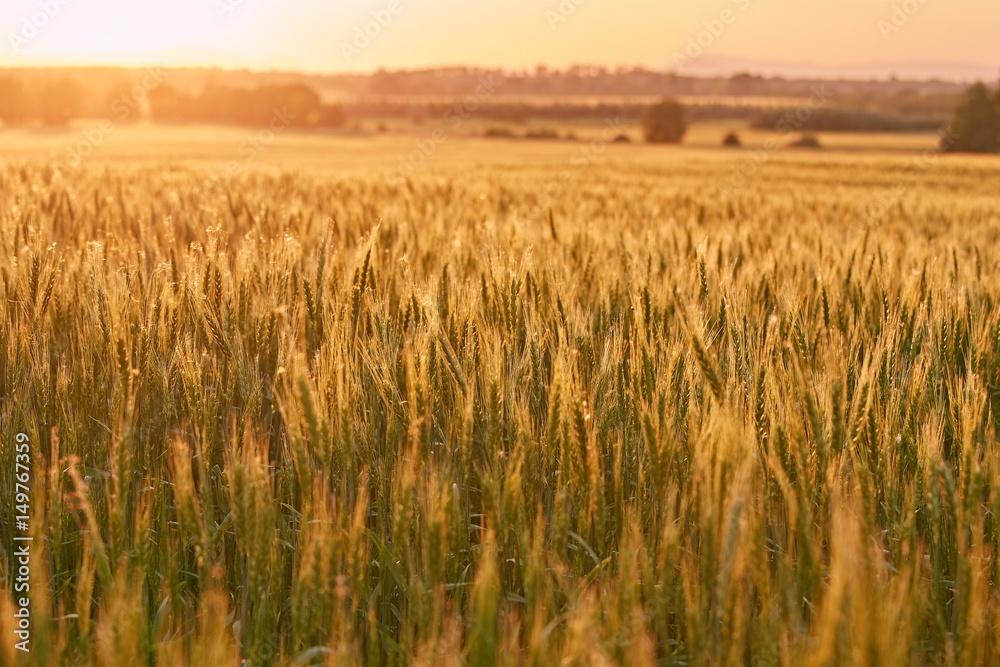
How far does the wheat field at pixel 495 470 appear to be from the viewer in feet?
3.54

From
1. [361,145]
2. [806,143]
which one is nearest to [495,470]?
[361,145]

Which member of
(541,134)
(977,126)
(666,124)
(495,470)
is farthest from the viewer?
(541,134)

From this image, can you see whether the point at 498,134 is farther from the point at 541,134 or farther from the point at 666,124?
the point at 666,124

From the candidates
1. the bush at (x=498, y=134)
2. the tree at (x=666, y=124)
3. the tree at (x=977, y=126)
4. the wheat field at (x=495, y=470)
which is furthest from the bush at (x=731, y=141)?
the wheat field at (x=495, y=470)

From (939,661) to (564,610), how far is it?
52 centimetres

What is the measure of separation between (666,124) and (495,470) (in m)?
51.0

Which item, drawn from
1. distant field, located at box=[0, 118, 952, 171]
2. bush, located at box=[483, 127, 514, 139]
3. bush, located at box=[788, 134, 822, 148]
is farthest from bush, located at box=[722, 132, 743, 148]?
bush, located at box=[483, 127, 514, 139]

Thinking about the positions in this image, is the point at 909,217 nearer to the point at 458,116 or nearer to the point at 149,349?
the point at 149,349

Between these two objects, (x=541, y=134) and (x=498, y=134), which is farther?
(x=498, y=134)

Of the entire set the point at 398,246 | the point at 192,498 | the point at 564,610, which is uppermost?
the point at 398,246

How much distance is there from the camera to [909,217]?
252 inches

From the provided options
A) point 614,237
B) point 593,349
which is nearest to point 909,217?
point 614,237

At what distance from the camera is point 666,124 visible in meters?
49.7

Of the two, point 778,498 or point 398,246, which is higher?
point 398,246
